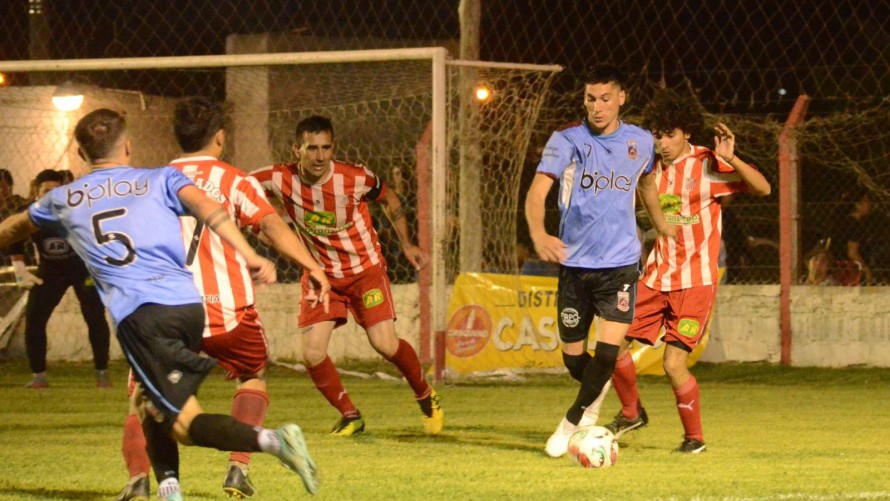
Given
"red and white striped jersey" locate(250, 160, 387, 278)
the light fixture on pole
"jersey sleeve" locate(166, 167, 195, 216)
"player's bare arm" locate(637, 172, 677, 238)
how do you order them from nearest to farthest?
1. "jersey sleeve" locate(166, 167, 195, 216)
2. "player's bare arm" locate(637, 172, 677, 238)
3. "red and white striped jersey" locate(250, 160, 387, 278)
4. the light fixture on pole

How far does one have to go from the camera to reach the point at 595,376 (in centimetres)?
754

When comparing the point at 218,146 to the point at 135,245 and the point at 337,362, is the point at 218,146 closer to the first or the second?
the point at 135,245

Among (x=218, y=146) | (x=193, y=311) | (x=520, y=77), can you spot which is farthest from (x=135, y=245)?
(x=520, y=77)

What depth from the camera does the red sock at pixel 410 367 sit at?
351 inches

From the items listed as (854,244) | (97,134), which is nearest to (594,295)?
(97,134)

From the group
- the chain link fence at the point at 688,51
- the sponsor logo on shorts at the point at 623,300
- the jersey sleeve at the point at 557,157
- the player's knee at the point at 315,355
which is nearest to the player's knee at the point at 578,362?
the sponsor logo on shorts at the point at 623,300

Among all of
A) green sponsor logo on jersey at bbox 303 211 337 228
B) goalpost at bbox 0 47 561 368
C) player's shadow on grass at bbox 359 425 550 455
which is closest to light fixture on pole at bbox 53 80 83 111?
goalpost at bbox 0 47 561 368

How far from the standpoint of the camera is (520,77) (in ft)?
44.0

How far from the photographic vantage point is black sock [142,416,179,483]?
224 inches

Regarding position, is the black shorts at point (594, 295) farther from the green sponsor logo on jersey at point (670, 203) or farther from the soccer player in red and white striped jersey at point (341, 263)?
the soccer player in red and white striped jersey at point (341, 263)

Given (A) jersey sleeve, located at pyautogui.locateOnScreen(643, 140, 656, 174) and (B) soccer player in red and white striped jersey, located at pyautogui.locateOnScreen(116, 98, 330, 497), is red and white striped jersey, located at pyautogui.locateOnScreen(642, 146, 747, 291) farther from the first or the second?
(B) soccer player in red and white striped jersey, located at pyautogui.locateOnScreen(116, 98, 330, 497)

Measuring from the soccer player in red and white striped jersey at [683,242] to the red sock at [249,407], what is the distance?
260 cm

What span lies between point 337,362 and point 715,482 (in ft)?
28.7

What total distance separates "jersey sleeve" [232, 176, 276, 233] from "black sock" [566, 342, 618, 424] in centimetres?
231
